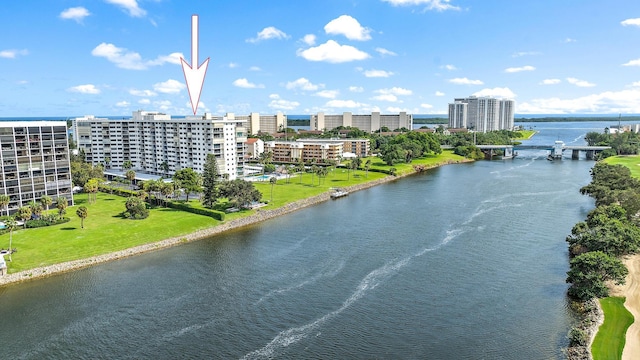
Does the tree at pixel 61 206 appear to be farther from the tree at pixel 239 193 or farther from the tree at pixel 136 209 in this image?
the tree at pixel 239 193

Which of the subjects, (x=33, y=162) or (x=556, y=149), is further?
(x=556, y=149)

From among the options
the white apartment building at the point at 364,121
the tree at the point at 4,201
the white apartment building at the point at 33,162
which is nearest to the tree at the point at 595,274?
the tree at the point at 4,201

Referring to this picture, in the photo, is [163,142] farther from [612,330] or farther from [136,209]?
[612,330]

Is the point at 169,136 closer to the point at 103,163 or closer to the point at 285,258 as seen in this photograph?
the point at 103,163

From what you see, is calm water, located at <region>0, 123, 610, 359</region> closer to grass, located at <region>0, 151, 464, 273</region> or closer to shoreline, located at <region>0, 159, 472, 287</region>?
shoreline, located at <region>0, 159, 472, 287</region>

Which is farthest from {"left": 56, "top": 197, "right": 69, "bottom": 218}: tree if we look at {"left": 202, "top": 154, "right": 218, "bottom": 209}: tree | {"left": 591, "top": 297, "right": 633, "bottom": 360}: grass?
{"left": 591, "top": 297, "right": 633, "bottom": 360}: grass

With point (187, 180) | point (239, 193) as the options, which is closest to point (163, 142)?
point (187, 180)

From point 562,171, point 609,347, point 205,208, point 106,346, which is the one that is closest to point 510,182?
point 562,171
